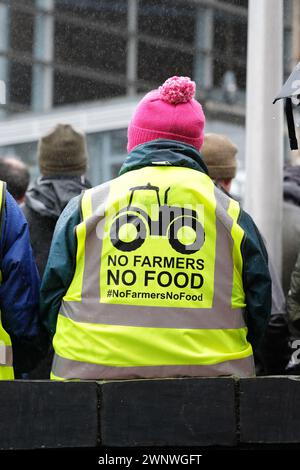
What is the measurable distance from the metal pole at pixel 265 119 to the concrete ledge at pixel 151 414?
214cm

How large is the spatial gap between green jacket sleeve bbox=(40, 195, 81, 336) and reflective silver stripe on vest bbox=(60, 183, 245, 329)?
6cm

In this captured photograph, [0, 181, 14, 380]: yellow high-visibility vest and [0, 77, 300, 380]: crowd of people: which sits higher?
[0, 77, 300, 380]: crowd of people

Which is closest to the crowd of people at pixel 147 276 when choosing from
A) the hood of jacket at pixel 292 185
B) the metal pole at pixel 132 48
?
the hood of jacket at pixel 292 185

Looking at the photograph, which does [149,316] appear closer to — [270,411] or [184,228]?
[184,228]

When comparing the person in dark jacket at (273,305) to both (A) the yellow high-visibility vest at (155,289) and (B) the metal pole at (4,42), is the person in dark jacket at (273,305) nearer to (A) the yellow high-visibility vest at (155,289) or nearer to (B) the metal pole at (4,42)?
(A) the yellow high-visibility vest at (155,289)

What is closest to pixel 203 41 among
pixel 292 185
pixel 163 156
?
pixel 292 185

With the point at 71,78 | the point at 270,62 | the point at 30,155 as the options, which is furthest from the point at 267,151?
the point at 71,78

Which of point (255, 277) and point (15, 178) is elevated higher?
point (15, 178)

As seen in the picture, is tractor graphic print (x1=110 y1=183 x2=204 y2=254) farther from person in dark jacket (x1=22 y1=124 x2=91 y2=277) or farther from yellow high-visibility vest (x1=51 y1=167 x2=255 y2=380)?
person in dark jacket (x1=22 y1=124 x2=91 y2=277)

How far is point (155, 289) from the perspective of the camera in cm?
379

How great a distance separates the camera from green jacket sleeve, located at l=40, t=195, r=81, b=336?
390 centimetres

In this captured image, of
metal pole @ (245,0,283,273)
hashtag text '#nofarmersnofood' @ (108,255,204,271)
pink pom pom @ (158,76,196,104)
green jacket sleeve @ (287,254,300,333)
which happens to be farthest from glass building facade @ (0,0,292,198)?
hashtag text '#nofarmersnofood' @ (108,255,204,271)

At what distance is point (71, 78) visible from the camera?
13.0 meters

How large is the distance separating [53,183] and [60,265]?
1512 mm
